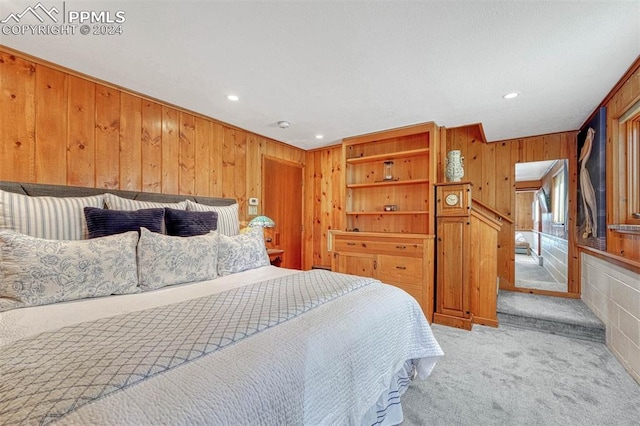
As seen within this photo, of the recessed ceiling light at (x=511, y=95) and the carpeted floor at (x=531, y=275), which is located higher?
the recessed ceiling light at (x=511, y=95)

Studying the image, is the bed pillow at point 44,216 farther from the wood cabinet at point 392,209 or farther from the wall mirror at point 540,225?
the wall mirror at point 540,225

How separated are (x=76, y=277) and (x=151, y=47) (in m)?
1.51

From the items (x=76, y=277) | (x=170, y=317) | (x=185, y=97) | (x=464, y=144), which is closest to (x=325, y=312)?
(x=170, y=317)

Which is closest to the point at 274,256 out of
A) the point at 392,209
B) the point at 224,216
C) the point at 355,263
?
the point at 224,216

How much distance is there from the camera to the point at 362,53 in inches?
74.9

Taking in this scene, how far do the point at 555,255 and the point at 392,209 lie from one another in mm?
2392

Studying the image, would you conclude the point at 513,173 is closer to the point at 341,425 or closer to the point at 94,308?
the point at 341,425

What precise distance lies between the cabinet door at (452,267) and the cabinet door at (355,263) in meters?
0.78

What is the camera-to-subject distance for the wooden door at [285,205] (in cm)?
402

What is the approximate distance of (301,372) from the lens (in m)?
0.91

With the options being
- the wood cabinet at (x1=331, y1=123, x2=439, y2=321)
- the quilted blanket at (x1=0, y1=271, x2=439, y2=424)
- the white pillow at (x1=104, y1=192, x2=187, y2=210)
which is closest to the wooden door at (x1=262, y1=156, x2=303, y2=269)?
the wood cabinet at (x1=331, y1=123, x2=439, y2=321)

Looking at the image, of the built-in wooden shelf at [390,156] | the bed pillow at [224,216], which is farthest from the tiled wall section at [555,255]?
the bed pillow at [224,216]

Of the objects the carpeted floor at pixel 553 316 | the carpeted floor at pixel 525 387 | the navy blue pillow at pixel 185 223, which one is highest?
the navy blue pillow at pixel 185 223

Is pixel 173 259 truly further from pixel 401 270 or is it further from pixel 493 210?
pixel 493 210
